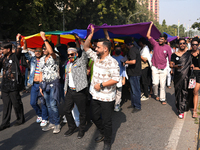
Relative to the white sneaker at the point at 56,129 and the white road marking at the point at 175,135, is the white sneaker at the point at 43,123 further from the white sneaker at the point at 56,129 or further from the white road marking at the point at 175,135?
the white road marking at the point at 175,135

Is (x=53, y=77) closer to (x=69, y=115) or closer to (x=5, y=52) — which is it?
(x=69, y=115)

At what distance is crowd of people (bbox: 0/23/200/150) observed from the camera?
11.3ft

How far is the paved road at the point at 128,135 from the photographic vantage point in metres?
3.58

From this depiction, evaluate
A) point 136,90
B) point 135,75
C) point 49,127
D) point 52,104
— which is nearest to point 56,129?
point 49,127

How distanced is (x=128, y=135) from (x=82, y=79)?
4.79 ft

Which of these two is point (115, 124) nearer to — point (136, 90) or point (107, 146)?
point (107, 146)

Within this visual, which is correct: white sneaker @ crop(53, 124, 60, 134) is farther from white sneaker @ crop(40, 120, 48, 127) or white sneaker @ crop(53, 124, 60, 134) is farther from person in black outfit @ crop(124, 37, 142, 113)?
person in black outfit @ crop(124, 37, 142, 113)

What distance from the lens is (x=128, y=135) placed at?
399 centimetres

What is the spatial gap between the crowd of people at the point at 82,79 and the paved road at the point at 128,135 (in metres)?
0.21

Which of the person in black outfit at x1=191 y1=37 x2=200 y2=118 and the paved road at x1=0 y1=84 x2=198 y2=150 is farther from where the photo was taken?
the person in black outfit at x1=191 y1=37 x2=200 y2=118

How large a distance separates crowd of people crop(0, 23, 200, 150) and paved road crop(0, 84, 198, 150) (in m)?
0.21

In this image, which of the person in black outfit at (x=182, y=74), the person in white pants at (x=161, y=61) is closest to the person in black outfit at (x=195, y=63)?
the person in black outfit at (x=182, y=74)

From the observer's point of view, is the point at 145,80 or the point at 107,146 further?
the point at 145,80

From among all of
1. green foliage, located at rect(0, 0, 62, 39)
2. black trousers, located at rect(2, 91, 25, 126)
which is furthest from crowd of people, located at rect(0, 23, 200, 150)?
green foliage, located at rect(0, 0, 62, 39)
